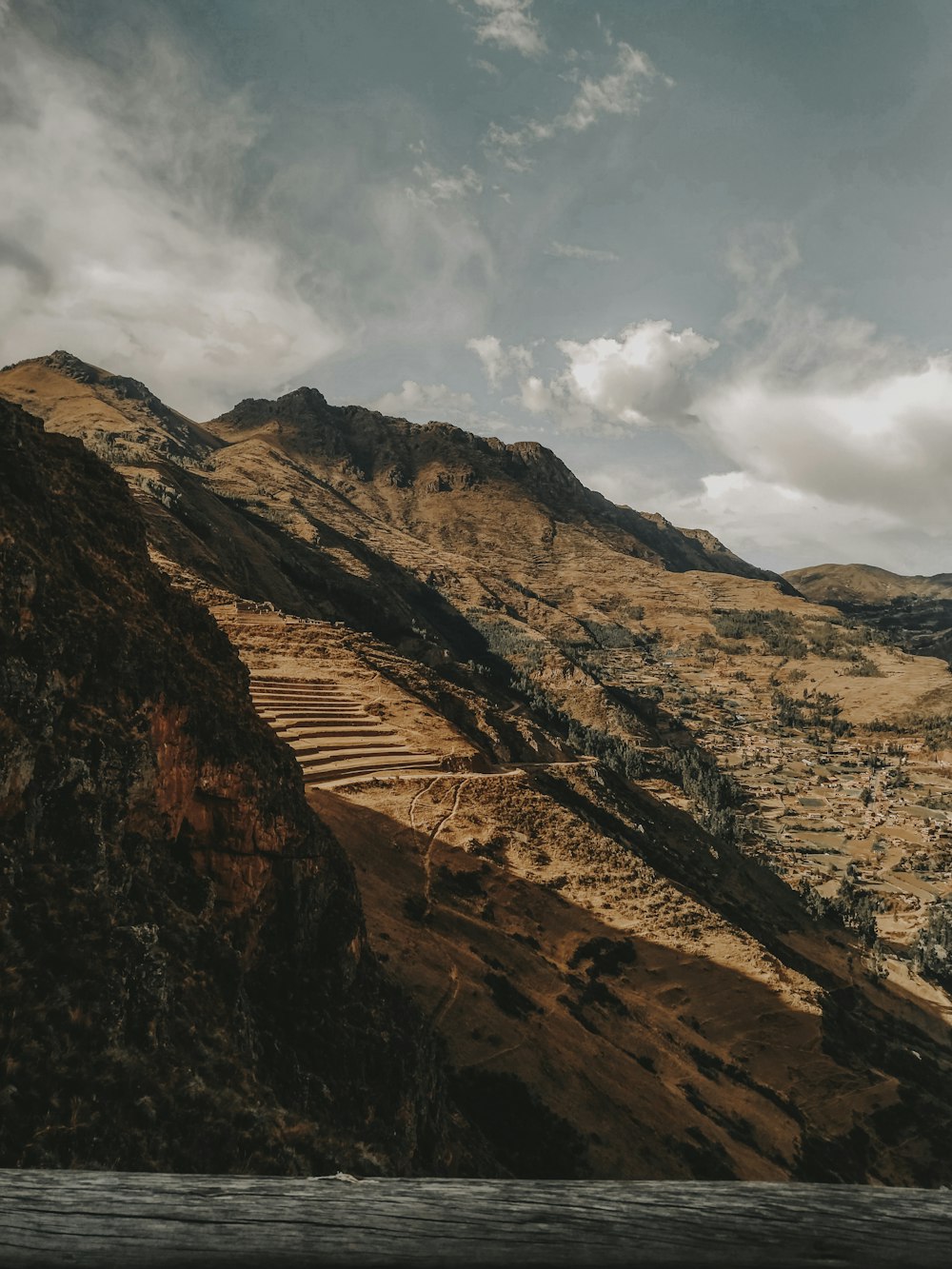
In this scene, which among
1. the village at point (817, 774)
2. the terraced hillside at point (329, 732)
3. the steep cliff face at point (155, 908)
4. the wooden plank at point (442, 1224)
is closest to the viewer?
the wooden plank at point (442, 1224)

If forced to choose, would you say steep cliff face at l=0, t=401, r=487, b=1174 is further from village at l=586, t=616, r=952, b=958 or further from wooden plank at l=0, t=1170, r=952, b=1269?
village at l=586, t=616, r=952, b=958

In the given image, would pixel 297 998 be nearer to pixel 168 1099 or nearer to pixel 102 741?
pixel 168 1099

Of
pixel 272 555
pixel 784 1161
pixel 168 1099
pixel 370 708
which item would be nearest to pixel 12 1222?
pixel 168 1099

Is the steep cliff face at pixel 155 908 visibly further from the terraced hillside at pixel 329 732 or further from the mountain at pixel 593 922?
the terraced hillside at pixel 329 732

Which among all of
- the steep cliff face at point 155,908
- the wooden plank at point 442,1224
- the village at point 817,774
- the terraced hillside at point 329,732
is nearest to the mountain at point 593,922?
the terraced hillside at point 329,732

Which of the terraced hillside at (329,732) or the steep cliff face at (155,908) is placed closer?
the steep cliff face at (155,908)

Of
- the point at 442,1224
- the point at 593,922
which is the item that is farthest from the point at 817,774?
the point at 442,1224
